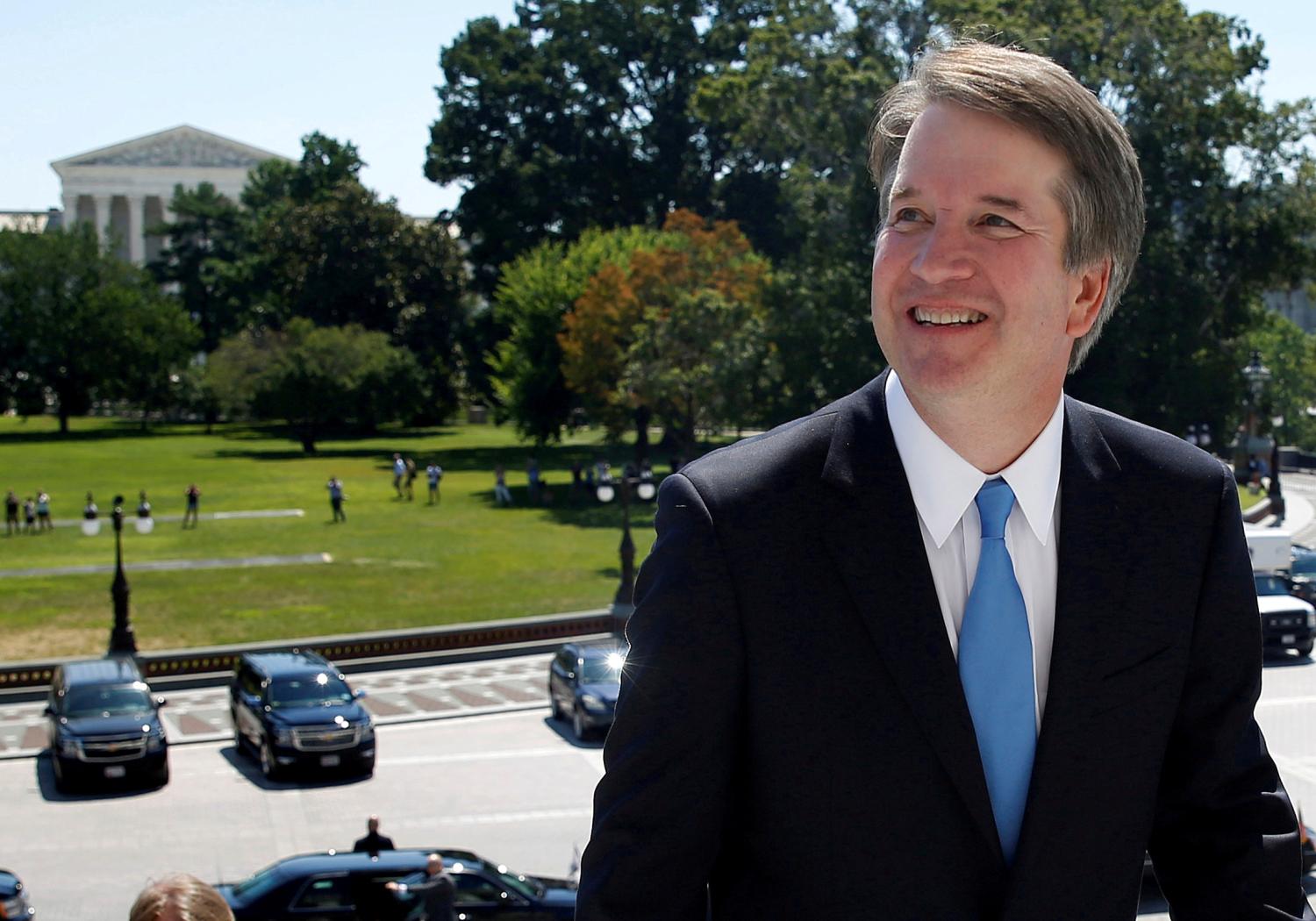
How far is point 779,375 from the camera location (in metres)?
46.6

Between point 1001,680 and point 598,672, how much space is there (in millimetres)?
23792

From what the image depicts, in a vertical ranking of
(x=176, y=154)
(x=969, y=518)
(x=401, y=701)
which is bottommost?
(x=401, y=701)

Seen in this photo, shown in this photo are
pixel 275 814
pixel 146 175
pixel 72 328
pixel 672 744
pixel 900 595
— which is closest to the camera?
pixel 672 744

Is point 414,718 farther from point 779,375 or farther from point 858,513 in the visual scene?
point 858,513

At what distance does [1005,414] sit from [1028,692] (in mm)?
440

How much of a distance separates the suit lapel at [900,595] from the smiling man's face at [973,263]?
0.16 m

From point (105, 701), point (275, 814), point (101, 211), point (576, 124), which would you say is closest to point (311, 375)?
point (576, 124)

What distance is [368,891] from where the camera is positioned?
1415cm

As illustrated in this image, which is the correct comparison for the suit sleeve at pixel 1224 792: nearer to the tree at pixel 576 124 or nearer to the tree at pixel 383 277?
the tree at pixel 576 124

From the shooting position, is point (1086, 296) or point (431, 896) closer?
point (1086, 296)

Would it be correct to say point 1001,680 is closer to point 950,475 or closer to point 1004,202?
point 950,475

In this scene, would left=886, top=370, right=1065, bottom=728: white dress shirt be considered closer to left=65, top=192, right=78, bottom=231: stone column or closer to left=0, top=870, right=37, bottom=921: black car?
left=0, top=870, right=37, bottom=921: black car

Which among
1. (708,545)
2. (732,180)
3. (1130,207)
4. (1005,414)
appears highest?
(732,180)

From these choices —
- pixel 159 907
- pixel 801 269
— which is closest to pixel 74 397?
pixel 801 269
